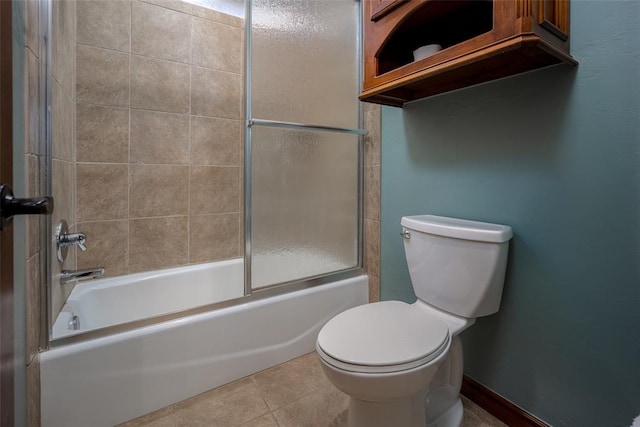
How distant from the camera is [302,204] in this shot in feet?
5.45

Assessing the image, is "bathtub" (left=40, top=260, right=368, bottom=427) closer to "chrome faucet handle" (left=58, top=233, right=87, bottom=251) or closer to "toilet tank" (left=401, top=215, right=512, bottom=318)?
"chrome faucet handle" (left=58, top=233, right=87, bottom=251)

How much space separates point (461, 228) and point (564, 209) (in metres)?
0.33

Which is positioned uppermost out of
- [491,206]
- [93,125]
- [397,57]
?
[397,57]

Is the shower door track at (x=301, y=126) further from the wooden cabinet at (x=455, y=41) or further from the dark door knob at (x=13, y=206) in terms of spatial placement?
the dark door knob at (x=13, y=206)

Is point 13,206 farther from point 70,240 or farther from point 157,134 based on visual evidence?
point 157,134

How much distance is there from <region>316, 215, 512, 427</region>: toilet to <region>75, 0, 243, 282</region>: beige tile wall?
131 centimetres

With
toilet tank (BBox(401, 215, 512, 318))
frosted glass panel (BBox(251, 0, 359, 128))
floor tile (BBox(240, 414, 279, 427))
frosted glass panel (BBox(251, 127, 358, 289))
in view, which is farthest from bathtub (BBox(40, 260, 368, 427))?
frosted glass panel (BBox(251, 0, 359, 128))

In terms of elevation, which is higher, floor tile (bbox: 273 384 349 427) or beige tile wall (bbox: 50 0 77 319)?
beige tile wall (bbox: 50 0 77 319)

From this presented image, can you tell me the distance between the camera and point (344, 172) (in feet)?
5.96

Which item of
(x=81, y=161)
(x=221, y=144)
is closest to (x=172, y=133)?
(x=221, y=144)

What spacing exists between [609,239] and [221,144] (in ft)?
6.65

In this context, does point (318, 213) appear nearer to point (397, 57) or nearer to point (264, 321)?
point (264, 321)

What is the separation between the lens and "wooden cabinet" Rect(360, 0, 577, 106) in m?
0.88

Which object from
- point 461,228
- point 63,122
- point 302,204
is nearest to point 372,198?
point 302,204
